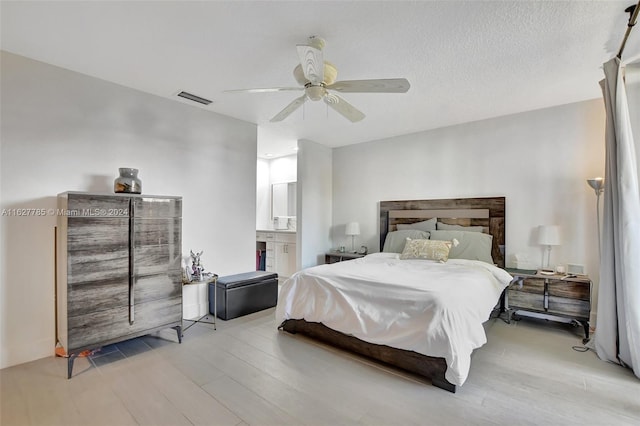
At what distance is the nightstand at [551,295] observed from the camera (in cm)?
316

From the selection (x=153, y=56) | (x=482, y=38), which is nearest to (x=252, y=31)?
(x=153, y=56)

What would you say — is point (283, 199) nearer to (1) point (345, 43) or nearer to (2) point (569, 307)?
(1) point (345, 43)

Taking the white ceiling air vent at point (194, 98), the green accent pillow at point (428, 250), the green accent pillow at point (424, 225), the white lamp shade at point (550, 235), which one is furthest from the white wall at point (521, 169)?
the white ceiling air vent at point (194, 98)

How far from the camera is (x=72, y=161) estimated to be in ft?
9.36

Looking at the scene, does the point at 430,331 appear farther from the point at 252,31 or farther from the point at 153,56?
the point at 153,56

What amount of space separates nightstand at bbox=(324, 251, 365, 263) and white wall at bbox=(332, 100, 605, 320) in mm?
505

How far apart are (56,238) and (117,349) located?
1.19m

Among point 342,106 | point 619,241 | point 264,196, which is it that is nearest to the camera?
point 619,241

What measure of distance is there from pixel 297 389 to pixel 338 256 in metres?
3.17

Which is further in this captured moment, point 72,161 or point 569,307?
point 569,307

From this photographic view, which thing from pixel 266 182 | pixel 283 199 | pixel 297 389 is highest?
pixel 266 182

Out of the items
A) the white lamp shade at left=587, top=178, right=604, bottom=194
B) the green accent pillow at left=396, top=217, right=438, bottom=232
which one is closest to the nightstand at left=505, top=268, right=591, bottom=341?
the white lamp shade at left=587, top=178, right=604, bottom=194

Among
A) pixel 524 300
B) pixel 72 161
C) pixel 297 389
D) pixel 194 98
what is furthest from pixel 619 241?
pixel 72 161

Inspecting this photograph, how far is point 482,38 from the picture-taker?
2318 mm
